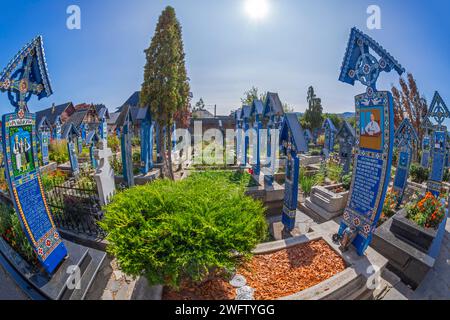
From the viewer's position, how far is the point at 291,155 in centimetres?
539

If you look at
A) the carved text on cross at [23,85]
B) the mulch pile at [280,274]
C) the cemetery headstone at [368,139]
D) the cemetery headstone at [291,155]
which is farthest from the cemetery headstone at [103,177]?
the cemetery headstone at [368,139]

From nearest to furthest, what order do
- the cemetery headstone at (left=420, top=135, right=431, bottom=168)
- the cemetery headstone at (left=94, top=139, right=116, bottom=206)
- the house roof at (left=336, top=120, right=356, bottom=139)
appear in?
the cemetery headstone at (left=94, top=139, right=116, bottom=206), the cemetery headstone at (left=420, top=135, right=431, bottom=168), the house roof at (left=336, top=120, right=356, bottom=139)

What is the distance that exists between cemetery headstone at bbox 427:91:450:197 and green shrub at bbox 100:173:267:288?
26.2 ft

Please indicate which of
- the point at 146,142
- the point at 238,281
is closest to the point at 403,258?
the point at 238,281

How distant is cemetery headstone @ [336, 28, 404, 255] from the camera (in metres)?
3.84

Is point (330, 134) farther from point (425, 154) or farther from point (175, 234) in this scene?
point (175, 234)

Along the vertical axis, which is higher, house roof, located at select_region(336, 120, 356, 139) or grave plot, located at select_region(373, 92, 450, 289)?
house roof, located at select_region(336, 120, 356, 139)

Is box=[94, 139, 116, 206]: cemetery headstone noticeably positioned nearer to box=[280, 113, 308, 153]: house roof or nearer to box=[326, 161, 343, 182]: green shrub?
box=[280, 113, 308, 153]: house roof

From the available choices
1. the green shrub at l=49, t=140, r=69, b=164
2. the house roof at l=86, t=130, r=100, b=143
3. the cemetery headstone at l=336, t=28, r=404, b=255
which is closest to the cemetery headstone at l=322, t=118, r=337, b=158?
the cemetery headstone at l=336, t=28, r=404, b=255

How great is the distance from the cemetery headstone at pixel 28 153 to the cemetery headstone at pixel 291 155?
4840mm

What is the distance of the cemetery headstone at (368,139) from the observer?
3.84 metres

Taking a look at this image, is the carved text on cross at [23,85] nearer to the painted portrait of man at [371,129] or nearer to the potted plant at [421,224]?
the painted portrait of man at [371,129]
